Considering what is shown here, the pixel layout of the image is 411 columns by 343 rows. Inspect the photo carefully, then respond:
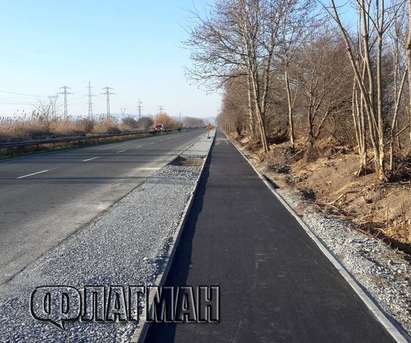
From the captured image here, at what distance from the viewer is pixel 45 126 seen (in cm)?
4462

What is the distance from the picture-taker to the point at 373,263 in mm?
6309

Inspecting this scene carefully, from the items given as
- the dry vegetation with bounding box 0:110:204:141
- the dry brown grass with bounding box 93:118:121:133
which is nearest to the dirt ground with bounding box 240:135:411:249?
the dry vegetation with bounding box 0:110:204:141

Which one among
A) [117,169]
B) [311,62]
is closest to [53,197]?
[117,169]

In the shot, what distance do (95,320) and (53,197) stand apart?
8.13 meters

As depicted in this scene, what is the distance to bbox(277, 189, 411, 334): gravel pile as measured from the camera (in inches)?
198

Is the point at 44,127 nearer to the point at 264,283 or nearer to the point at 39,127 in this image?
the point at 39,127

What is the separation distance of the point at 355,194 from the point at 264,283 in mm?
6264

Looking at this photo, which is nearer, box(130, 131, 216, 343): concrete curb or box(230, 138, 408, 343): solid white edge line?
box(130, 131, 216, 343): concrete curb

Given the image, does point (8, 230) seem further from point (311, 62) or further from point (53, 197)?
point (311, 62)

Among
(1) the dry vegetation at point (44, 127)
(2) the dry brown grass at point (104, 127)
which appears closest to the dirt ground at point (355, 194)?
(1) the dry vegetation at point (44, 127)

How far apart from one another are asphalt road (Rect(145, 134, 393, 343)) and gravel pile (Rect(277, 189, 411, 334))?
26 centimetres

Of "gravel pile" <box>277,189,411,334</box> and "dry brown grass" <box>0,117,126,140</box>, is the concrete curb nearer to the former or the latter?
"gravel pile" <box>277,189,411,334</box>

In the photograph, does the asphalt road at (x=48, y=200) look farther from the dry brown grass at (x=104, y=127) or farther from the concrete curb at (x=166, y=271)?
the dry brown grass at (x=104, y=127)

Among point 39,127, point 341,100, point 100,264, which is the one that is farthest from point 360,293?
point 39,127
